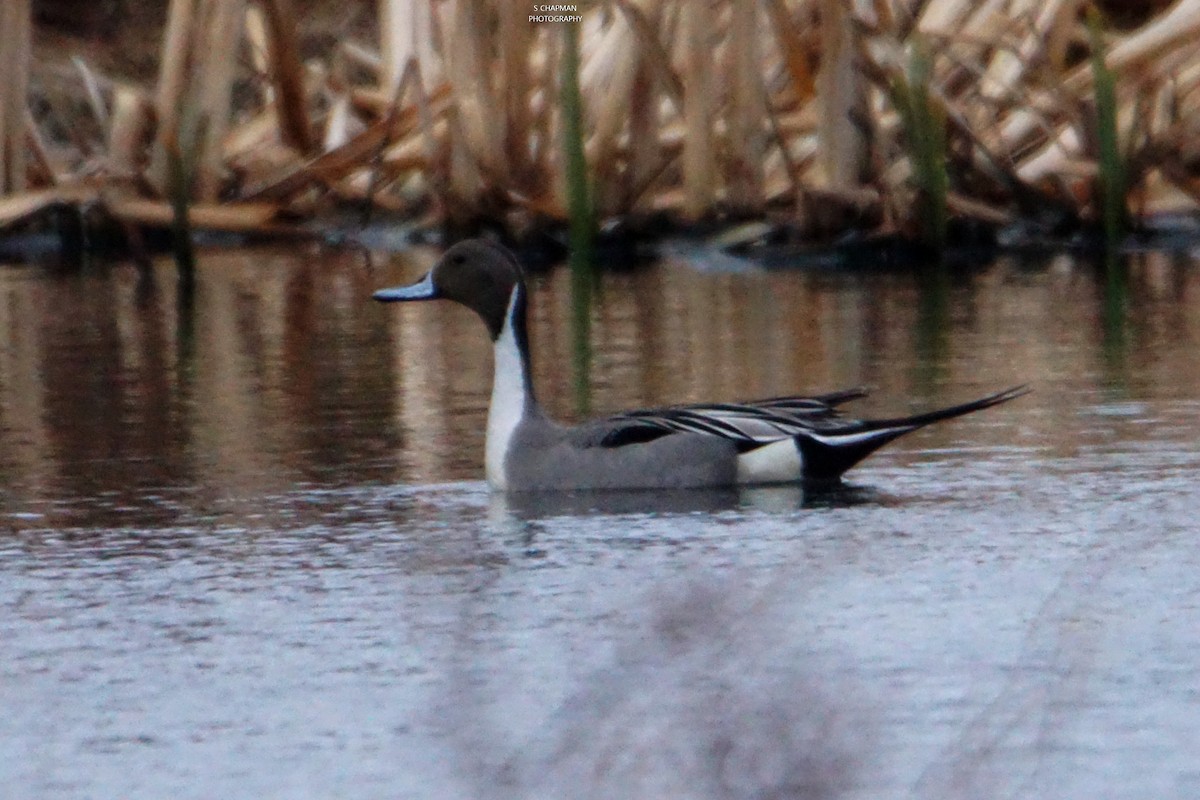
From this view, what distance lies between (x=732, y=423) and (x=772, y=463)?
16 cm

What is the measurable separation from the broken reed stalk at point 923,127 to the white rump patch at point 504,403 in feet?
18.4

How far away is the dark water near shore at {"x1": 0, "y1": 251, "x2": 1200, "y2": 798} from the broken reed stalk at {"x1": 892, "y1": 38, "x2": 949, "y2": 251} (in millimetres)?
2025

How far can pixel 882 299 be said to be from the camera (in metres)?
12.3

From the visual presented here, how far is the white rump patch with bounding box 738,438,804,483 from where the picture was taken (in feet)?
24.0

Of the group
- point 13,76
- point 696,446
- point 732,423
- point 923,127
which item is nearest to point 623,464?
point 696,446

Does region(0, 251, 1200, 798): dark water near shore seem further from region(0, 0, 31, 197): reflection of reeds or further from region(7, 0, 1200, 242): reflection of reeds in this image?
region(0, 0, 31, 197): reflection of reeds

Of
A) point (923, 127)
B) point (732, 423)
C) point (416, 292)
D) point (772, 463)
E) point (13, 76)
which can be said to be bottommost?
point (772, 463)

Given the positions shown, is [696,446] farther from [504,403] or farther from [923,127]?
[923,127]

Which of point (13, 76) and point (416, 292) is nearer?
point (416, 292)

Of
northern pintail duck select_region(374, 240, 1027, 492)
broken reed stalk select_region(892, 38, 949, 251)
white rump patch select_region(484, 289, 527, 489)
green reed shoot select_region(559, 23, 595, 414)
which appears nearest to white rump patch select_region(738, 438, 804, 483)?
northern pintail duck select_region(374, 240, 1027, 492)

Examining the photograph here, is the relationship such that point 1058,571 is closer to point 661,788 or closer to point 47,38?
point 661,788

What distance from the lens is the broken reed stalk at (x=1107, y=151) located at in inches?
507

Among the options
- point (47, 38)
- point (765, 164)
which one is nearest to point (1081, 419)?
point (765, 164)

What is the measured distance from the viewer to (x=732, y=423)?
7.28 metres
